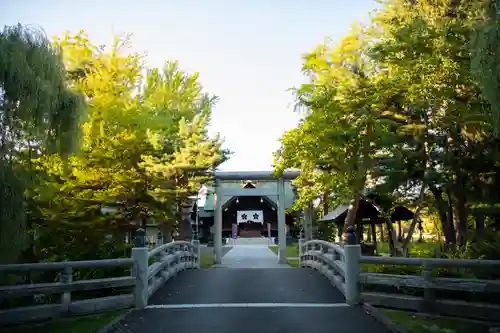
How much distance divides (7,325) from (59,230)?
7846mm

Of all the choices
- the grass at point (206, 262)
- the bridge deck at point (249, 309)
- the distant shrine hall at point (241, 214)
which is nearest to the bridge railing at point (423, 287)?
the bridge deck at point (249, 309)

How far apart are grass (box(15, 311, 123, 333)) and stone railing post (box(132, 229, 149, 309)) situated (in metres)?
0.93

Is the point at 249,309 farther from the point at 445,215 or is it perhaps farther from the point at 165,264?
the point at 445,215

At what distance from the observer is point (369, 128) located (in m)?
12.7

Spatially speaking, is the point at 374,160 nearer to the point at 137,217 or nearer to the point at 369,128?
the point at 369,128

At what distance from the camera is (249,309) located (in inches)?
329

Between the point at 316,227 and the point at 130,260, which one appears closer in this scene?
the point at 130,260

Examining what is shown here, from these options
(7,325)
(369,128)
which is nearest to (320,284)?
(369,128)

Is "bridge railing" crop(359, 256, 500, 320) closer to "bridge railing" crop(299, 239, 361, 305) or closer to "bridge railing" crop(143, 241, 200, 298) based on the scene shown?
"bridge railing" crop(299, 239, 361, 305)

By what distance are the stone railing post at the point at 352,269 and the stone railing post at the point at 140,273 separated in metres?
3.79

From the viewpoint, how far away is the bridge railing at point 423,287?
260 inches

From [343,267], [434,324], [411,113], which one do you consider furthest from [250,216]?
[434,324]

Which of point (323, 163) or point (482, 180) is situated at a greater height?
point (323, 163)

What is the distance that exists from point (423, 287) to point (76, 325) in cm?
531
